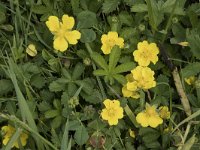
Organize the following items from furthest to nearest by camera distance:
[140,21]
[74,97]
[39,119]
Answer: [140,21] → [39,119] → [74,97]

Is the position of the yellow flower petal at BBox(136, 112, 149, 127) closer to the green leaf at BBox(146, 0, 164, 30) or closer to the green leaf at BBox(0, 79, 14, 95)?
the green leaf at BBox(146, 0, 164, 30)

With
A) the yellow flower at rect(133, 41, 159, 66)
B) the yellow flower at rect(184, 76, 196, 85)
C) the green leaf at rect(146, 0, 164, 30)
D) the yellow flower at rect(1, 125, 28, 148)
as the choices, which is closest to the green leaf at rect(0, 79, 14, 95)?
the yellow flower at rect(1, 125, 28, 148)

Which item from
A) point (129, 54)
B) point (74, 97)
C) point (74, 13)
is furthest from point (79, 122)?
point (74, 13)

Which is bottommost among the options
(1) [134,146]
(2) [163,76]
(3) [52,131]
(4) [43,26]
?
(1) [134,146]

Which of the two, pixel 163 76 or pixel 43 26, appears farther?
pixel 43 26

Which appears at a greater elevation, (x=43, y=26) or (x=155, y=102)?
(x=43, y=26)

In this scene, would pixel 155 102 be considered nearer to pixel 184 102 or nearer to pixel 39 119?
pixel 184 102

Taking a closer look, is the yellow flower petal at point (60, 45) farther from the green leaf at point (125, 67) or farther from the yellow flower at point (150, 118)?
the yellow flower at point (150, 118)
